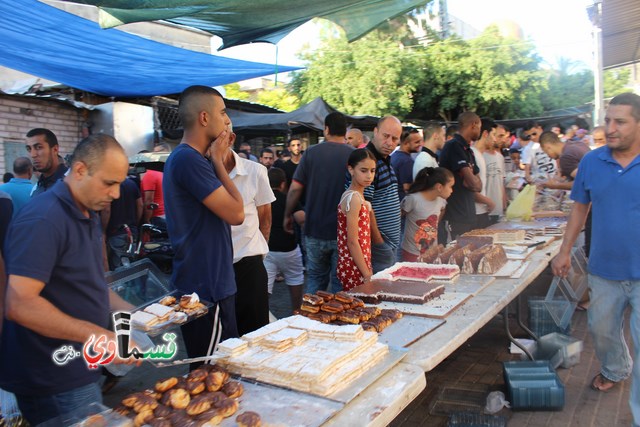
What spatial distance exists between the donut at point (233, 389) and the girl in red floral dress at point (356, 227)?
1.81 m

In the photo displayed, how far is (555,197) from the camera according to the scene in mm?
7547

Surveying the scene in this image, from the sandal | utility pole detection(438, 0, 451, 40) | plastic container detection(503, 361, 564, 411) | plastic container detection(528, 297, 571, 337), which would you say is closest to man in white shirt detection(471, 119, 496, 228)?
plastic container detection(528, 297, 571, 337)

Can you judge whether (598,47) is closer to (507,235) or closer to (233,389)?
(507,235)

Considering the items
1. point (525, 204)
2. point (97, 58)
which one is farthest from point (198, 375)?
point (97, 58)

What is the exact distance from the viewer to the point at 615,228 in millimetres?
3385

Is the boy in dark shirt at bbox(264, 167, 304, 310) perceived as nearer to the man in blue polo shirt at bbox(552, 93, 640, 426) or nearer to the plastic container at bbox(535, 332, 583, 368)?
the plastic container at bbox(535, 332, 583, 368)

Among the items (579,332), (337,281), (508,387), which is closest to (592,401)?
(508,387)

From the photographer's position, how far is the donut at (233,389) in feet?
6.11

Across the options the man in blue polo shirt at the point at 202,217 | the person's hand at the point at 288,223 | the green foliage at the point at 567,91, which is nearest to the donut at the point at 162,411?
the man in blue polo shirt at the point at 202,217

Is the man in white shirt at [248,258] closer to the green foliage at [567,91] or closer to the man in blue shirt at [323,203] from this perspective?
the man in blue shirt at [323,203]

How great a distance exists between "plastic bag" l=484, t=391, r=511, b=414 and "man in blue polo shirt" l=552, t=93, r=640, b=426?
80cm

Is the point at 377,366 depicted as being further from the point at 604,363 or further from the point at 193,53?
the point at 193,53

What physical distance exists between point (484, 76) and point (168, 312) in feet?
62.4

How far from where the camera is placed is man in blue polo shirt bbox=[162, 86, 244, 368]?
255 centimetres
